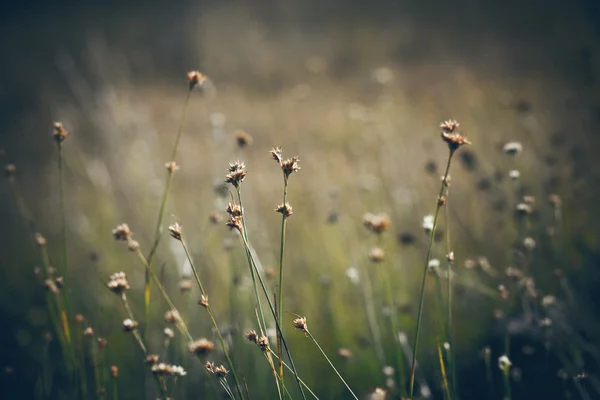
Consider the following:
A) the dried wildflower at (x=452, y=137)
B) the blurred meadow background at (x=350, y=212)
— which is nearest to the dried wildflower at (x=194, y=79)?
the blurred meadow background at (x=350, y=212)

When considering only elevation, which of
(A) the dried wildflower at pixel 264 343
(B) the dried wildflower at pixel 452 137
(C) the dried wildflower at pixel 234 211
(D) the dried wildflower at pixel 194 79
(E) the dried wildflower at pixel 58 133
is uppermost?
(D) the dried wildflower at pixel 194 79

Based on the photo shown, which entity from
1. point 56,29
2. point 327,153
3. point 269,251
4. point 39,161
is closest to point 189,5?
point 56,29

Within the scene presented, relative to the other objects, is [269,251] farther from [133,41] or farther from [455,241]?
[133,41]

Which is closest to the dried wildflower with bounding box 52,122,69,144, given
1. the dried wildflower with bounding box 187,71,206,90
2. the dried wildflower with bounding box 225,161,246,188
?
the dried wildflower with bounding box 187,71,206,90

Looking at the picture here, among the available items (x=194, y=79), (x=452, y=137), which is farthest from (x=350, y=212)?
(x=452, y=137)

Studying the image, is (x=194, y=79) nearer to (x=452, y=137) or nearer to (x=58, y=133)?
(x=58, y=133)

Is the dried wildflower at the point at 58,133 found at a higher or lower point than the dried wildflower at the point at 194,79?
lower

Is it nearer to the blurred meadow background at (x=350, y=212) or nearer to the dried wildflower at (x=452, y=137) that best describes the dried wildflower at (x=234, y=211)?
the blurred meadow background at (x=350, y=212)

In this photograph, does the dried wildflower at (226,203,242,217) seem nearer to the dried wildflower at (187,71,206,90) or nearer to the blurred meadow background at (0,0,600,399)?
the blurred meadow background at (0,0,600,399)
